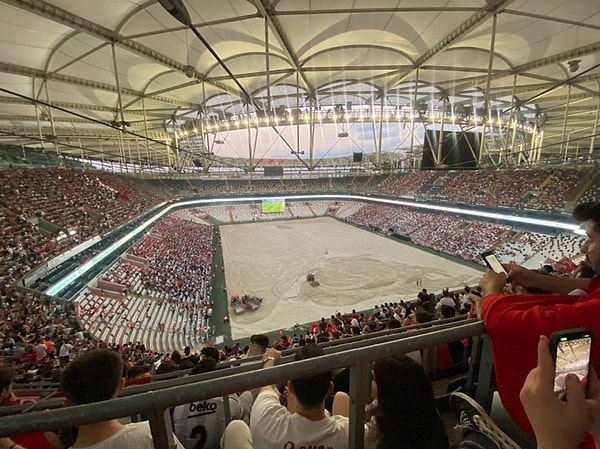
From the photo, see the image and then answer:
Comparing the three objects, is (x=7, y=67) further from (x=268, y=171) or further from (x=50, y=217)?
(x=268, y=171)

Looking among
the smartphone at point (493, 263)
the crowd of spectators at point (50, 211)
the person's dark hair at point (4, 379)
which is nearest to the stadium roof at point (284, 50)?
the crowd of spectators at point (50, 211)

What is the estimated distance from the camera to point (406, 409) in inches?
41.3

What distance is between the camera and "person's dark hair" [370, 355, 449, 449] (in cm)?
103

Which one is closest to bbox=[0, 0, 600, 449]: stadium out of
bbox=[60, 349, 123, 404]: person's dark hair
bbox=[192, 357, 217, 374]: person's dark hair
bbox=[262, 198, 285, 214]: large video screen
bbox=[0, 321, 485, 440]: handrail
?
bbox=[0, 321, 485, 440]: handrail

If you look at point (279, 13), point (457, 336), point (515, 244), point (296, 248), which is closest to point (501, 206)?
point (515, 244)

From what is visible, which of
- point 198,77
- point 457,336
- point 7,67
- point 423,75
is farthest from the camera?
point 423,75

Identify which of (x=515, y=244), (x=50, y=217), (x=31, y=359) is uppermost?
(x=50, y=217)

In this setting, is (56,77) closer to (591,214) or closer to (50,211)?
(50,211)

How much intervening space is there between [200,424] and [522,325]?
73.7 inches

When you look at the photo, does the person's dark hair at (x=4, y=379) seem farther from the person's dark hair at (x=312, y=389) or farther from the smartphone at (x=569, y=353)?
the smartphone at (x=569, y=353)

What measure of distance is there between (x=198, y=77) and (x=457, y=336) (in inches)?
736

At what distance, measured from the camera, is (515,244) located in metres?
19.9

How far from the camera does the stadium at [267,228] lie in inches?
76.1

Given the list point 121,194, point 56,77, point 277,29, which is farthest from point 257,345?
point 121,194
